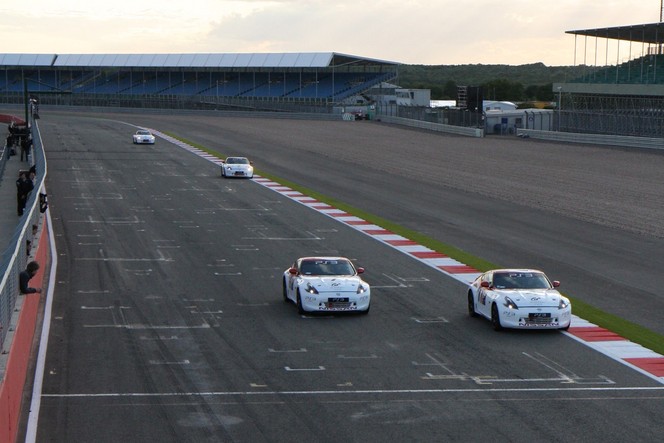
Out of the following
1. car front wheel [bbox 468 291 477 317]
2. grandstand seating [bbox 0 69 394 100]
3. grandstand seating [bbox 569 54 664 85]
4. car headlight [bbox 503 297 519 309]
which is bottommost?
car front wheel [bbox 468 291 477 317]

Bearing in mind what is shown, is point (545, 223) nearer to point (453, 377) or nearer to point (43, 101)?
point (453, 377)

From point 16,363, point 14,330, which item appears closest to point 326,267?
point 14,330

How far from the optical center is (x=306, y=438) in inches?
577

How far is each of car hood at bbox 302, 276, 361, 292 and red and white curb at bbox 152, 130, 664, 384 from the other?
4529 millimetres

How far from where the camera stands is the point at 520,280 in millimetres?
22578

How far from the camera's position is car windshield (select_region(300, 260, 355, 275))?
78.9 ft

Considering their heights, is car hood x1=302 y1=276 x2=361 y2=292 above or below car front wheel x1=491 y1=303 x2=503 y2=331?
above

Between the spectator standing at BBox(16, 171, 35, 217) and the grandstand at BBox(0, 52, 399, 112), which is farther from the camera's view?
the grandstand at BBox(0, 52, 399, 112)

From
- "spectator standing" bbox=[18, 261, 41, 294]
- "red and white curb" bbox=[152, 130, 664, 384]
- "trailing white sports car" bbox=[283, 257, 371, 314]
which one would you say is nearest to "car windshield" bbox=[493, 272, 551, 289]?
"red and white curb" bbox=[152, 130, 664, 384]

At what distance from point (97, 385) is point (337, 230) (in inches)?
782

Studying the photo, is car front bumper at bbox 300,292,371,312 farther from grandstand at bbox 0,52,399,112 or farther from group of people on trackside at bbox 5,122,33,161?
grandstand at bbox 0,52,399,112

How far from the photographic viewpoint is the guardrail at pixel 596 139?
7073 cm

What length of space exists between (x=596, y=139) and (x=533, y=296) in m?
56.8

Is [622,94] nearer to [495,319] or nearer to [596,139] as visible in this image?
[596,139]
